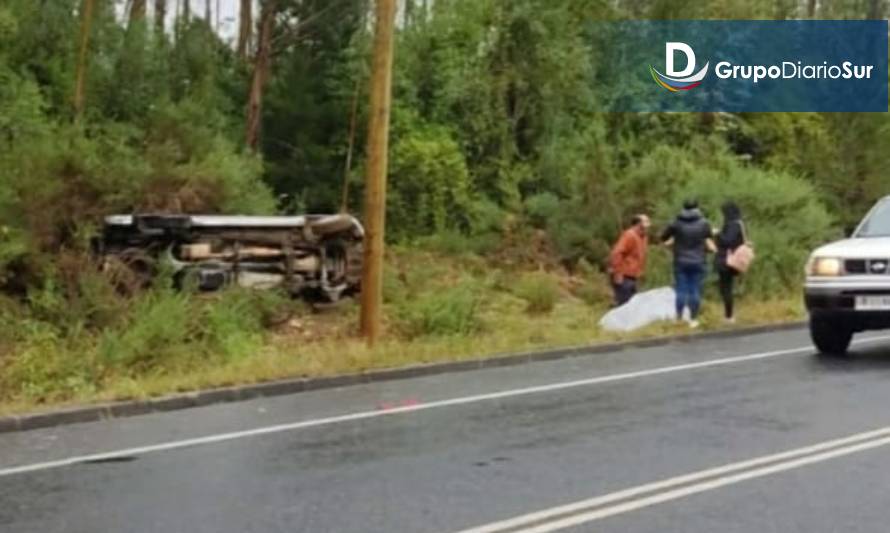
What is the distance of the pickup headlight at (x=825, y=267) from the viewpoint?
561 inches

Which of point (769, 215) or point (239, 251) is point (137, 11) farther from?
point (769, 215)

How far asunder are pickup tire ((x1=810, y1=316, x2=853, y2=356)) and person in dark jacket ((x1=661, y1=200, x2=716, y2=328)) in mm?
2695

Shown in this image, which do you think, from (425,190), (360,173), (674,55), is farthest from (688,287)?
(674,55)

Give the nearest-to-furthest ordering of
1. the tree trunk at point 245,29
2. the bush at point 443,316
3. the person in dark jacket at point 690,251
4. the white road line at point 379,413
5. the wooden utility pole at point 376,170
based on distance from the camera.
Answer: 1. the white road line at point 379,413
2. the wooden utility pole at point 376,170
3. the bush at point 443,316
4. the person in dark jacket at point 690,251
5. the tree trunk at point 245,29

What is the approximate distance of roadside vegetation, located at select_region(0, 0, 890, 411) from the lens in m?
16.0

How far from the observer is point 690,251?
1744 centimetres

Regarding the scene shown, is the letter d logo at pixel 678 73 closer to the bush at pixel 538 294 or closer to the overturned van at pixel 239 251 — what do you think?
the bush at pixel 538 294

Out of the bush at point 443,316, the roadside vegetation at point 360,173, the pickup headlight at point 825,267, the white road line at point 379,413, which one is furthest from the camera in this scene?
the bush at point 443,316

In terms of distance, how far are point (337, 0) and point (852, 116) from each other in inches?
478

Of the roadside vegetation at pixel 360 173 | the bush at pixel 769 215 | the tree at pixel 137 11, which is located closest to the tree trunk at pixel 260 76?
the roadside vegetation at pixel 360 173

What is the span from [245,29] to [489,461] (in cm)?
2340

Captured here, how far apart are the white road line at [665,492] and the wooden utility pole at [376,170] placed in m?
7.15

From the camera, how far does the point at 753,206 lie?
960 inches

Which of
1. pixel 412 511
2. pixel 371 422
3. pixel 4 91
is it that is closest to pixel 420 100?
pixel 4 91
